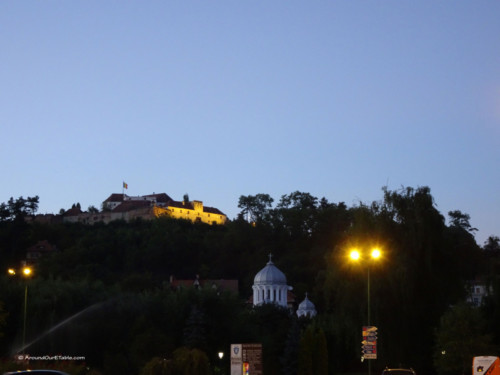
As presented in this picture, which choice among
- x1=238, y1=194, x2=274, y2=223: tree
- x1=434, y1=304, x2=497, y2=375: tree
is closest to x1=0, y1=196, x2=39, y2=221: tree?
x1=238, y1=194, x2=274, y2=223: tree

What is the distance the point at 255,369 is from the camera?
32844 millimetres

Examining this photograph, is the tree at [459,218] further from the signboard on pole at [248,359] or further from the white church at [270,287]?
the signboard on pole at [248,359]

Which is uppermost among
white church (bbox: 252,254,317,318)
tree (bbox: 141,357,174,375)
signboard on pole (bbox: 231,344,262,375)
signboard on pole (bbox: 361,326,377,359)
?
white church (bbox: 252,254,317,318)

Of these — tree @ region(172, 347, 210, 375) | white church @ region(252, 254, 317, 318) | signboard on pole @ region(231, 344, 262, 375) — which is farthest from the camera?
white church @ region(252, 254, 317, 318)

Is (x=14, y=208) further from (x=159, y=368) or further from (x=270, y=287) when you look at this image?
(x=159, y=368)

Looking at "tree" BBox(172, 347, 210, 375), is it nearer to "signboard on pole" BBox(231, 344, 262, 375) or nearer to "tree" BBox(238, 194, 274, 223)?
"signboard on pole" BBox(231, 344, 262, 375)

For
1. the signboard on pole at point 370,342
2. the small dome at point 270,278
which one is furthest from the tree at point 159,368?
the small dome at point 270,278

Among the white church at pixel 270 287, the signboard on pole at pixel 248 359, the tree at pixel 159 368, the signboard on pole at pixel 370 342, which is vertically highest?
the white church at pixel 270 287

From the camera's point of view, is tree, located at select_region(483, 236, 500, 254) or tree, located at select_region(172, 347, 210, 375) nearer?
tree, located at select_region(172, 347, 210, 375)

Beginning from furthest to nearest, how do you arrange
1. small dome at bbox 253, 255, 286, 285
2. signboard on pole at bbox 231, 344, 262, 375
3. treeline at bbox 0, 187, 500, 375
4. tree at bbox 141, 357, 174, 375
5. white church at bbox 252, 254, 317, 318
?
small dome at bbox 253, 255, 286, 285 → white church at bbox 252, 254, 317, 318 → treeline at bbox 0, 187, 500, 375 → tree at bbox 141, 357, 174, 375 → signboard on pole at bbox 231, 344, 262, 375

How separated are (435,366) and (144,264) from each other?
4598 inches

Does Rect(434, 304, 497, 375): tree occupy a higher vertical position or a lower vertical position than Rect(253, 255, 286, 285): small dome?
lower

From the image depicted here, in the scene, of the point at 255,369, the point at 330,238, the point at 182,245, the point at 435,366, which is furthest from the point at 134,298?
the point at 182,245

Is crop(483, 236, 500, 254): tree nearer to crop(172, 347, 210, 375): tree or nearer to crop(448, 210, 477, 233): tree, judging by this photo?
crop(448, 210, 477, 233): tree
